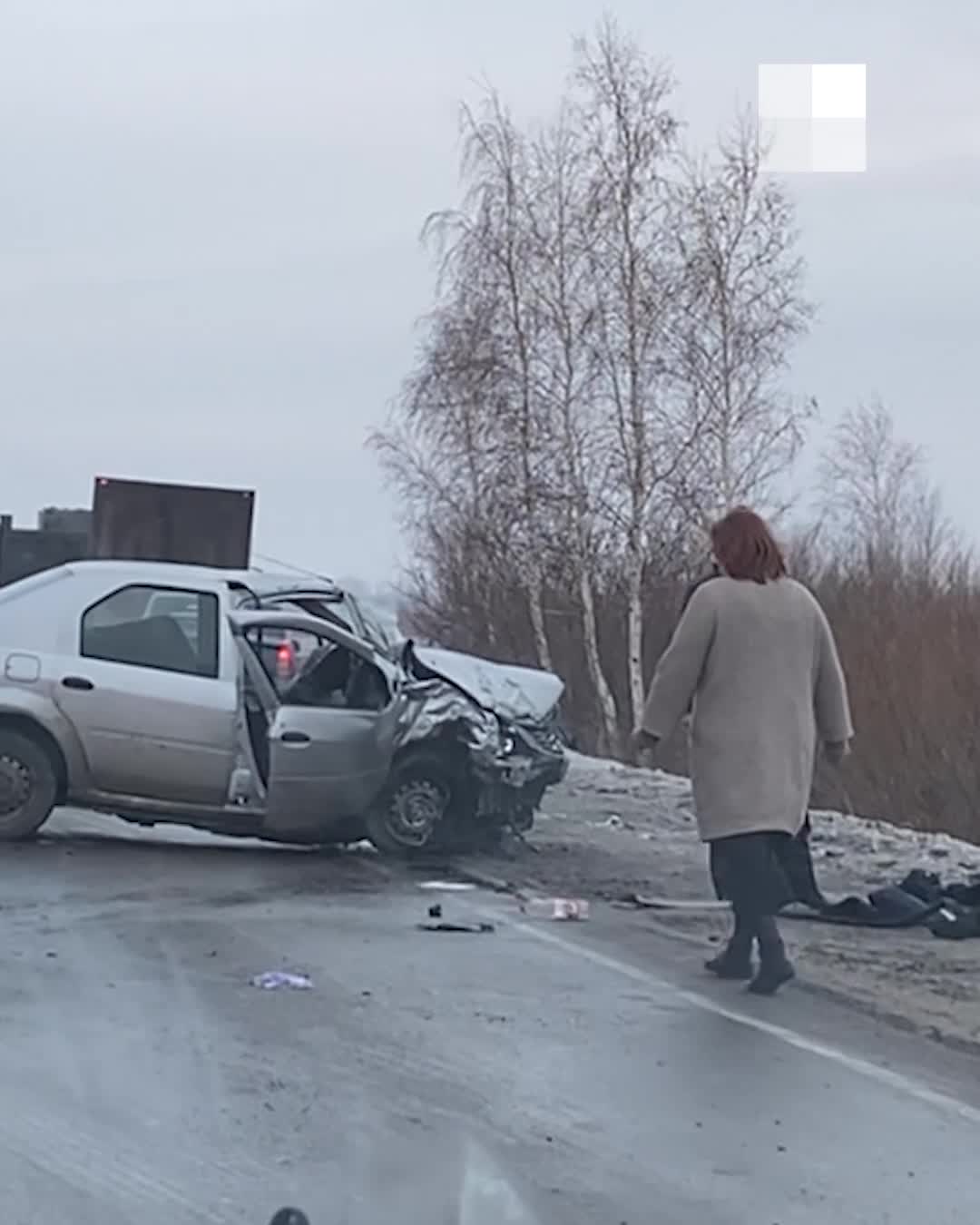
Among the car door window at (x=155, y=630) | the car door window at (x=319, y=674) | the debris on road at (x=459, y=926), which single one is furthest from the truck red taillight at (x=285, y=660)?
the debris on road at (x=459, y=926)

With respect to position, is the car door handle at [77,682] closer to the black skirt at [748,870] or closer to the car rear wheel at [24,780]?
the car rear wheel at [24,780]

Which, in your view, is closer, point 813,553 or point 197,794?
point 197,794

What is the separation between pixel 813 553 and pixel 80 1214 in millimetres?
33826

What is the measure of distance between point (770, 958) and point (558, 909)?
2.60 meters

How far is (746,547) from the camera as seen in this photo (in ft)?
32.3

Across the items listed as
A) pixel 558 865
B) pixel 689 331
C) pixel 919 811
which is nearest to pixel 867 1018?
pixel 558 865

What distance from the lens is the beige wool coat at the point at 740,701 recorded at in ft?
31.8

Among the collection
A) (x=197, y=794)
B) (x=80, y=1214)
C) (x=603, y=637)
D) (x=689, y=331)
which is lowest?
(x=80, y=1214)

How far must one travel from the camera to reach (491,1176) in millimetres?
6547

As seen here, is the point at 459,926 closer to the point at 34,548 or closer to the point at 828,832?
the point at 828,832

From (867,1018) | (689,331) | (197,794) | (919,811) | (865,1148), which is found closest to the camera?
(865,1148)

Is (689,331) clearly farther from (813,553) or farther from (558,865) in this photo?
(558,865)

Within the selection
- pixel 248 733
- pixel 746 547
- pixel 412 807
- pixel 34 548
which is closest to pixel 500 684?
pixel 412 807

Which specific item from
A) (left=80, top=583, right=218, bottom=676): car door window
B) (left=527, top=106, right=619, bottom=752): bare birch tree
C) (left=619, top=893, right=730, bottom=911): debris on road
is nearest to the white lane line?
(left=619, top=893, right=730, bottom=911): debris on road
